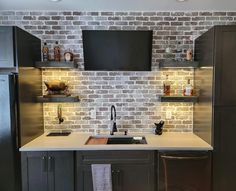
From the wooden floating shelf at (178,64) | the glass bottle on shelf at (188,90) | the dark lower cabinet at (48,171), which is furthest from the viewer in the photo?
the glass bottle on shelf at (188,90)

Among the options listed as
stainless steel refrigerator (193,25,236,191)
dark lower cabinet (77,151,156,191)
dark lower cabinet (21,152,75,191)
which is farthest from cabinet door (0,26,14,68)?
stainless steel refrigerator (193,25,236,191)

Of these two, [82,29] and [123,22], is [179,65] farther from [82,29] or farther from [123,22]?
[82,29]

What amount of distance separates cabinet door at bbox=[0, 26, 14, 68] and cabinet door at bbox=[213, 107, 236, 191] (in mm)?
2377

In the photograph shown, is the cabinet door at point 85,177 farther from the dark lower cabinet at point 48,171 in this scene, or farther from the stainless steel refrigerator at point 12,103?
the stainless steel refrigerator at point 12,103

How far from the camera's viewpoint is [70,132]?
312 cm

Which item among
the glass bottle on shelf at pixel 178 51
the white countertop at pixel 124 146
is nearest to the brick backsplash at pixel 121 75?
the glass bottle on shelf at pixel 178 51

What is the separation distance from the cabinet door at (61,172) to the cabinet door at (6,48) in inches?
45.5

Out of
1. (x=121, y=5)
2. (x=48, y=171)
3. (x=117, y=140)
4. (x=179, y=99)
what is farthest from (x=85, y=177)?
(x=121, y=5)

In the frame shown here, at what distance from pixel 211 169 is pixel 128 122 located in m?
1.23

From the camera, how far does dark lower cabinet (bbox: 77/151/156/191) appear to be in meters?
2.45

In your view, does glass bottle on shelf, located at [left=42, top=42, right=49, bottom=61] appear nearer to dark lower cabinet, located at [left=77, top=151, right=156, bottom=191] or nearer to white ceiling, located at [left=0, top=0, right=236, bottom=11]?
white ceiling, located at [left=0, top=0, right=236, bottom=11]

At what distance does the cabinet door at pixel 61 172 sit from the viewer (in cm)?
243

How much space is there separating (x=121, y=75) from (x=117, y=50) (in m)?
0.37

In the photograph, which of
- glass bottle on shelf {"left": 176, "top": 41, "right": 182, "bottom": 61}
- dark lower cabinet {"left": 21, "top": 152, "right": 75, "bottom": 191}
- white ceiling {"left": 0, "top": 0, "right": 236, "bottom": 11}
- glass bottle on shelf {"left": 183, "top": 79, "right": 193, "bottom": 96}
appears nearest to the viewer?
dark lower cabinet {"left": 21, "top": 152, "right": 75, "bottom": 191}
